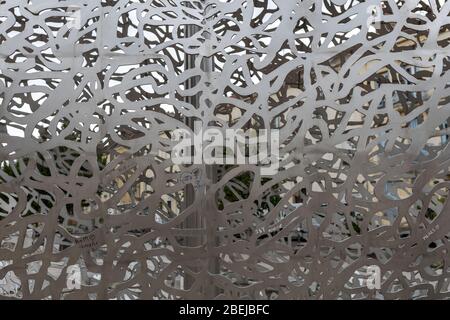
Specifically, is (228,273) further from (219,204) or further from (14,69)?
(14,69)

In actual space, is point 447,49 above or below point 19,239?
above

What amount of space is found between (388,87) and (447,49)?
11.6 inches

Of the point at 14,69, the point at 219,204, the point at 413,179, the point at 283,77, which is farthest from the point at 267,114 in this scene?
the point at 14,69

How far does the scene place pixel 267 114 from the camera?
184 cm

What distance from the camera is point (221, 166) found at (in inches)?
73.4

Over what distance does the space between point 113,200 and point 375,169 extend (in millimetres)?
1061

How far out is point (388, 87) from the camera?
1.85 metres

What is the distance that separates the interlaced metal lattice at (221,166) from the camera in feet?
5.98

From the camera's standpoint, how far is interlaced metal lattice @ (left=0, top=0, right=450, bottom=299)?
1.82 m

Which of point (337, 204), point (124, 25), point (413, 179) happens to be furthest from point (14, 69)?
point (413, 179)

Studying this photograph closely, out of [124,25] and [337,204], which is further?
[124,25]
